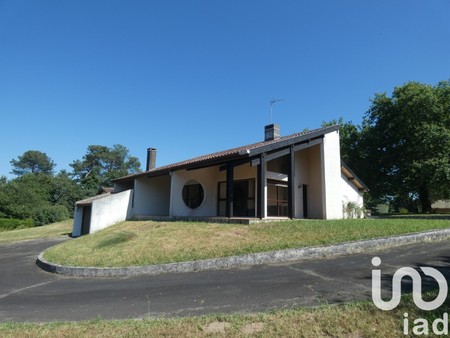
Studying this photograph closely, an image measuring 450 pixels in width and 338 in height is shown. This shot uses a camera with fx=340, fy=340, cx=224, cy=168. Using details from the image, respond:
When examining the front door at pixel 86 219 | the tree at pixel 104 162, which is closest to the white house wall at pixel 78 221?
the front door at pixel 86 219

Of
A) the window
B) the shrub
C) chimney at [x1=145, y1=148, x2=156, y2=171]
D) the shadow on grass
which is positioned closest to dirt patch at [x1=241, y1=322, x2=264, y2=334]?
the shadow on grass

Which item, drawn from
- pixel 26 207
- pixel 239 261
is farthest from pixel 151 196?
pixel 26 207

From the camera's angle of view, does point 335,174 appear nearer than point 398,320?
No

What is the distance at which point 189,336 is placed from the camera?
15.6 ft

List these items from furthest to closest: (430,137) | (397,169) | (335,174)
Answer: (397,169) < (430,137) < (335,174)

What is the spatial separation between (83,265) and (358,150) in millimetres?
33150

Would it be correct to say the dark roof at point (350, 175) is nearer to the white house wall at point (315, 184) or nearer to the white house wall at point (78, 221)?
the white house wall at point (315, 184)

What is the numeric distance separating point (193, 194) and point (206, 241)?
9.46 meters

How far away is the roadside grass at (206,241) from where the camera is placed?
1025cm

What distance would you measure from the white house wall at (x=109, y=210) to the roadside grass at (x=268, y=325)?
15475 millimetres

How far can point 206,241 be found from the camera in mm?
11422

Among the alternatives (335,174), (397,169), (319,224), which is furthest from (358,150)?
(319,224)

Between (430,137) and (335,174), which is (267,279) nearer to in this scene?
(335,174)

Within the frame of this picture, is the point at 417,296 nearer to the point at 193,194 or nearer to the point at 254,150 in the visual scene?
the point at 254,150
